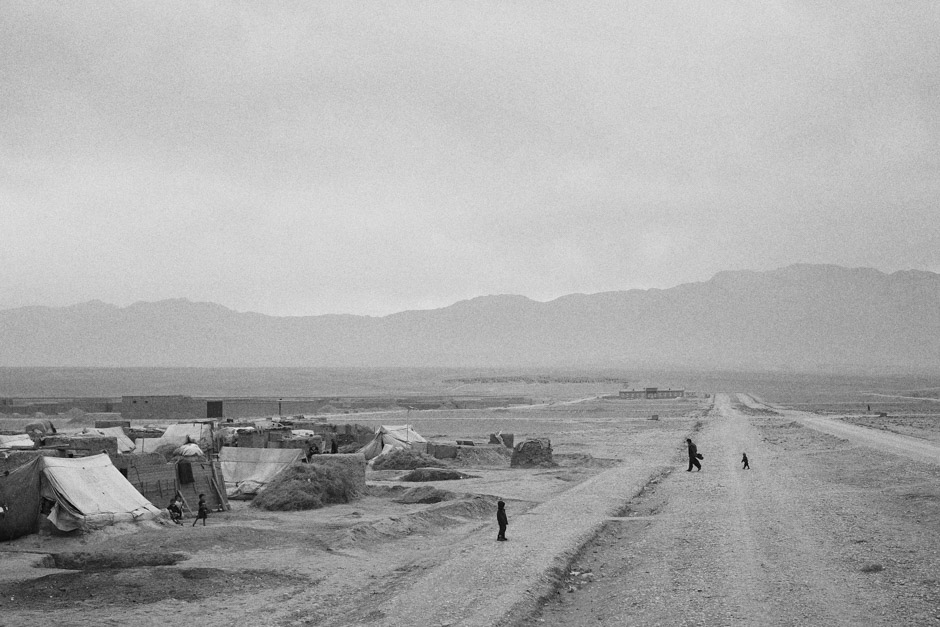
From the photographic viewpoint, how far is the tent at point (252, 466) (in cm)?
2342

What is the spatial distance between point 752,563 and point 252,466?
1468cm

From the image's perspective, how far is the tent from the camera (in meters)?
23.4

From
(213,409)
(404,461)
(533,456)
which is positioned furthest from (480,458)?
(213,409)

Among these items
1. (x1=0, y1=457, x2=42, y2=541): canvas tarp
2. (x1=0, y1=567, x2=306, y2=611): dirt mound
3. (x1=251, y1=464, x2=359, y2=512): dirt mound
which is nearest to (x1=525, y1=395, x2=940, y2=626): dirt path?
(x1=0, y1=567, x2=306, y2=611): dirt mound

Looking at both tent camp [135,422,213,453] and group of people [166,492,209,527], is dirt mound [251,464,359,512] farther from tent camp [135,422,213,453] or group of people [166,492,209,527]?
tent camp [135,422,213,453]

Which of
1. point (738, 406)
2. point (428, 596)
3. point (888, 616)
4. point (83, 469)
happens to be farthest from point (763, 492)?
point (738, 406)

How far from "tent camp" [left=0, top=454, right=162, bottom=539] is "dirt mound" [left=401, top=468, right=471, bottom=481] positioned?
11.1 meters

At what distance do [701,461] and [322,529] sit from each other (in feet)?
63.2

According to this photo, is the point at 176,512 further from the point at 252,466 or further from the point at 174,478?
the point at 252,466

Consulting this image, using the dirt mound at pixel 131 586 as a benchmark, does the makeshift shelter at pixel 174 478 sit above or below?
above

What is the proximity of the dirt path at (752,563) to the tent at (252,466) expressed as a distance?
32.7ft

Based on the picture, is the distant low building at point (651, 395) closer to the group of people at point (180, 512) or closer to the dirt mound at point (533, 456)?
the dirt mound at point (533, 456)

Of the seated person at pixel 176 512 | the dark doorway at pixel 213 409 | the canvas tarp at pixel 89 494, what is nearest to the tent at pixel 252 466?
the seated person at pixel 176 512

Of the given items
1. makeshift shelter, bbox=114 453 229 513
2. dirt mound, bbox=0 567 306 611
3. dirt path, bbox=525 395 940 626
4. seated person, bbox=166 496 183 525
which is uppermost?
makeshift shelter, bbox=114 453 229 513
